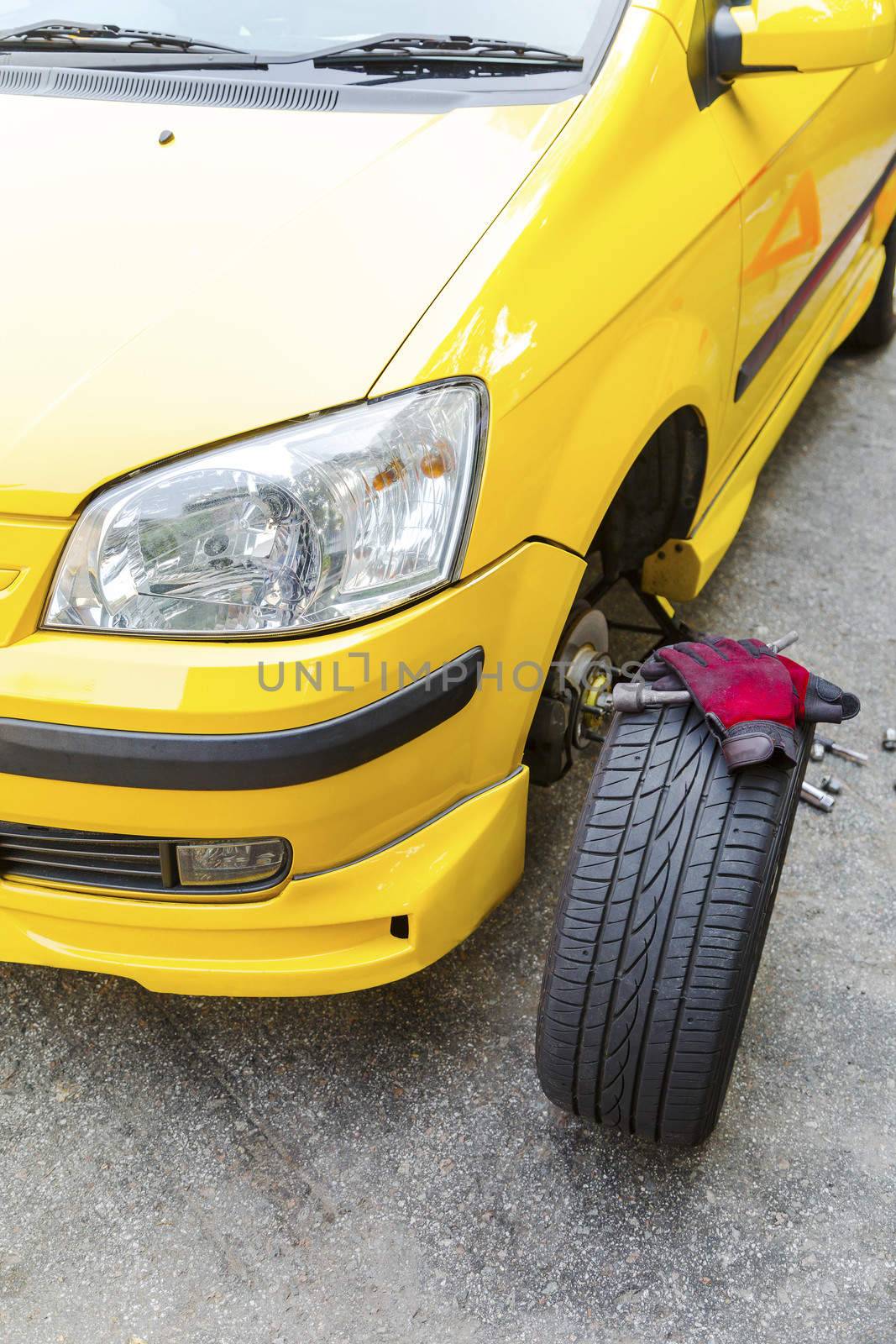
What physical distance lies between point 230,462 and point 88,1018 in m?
0.97

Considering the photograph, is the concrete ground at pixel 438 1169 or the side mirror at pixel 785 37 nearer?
the concrete ground at pixel 438 1169

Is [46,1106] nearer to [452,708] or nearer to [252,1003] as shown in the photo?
[252,1003]

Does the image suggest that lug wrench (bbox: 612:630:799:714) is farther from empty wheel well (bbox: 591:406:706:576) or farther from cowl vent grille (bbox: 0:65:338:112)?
cowl vent grille (bbox: 0:65:338:112)

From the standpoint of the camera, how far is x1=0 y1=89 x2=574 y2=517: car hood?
1.23 m

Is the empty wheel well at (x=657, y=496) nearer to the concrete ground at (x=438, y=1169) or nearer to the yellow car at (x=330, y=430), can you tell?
the yellow car at (x=330, y=430)

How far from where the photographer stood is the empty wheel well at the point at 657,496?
1.84 meters

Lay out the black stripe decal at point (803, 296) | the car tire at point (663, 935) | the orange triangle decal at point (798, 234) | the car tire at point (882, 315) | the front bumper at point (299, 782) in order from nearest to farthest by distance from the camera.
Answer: the front bumper at point (299, 782), the car tire at point (663, 935), the orange triangle decal at point (798, 234), the black stripe decal at point (803, 296), the car tire at point (882, 315)

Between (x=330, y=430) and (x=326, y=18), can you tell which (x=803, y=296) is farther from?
(x=330, y=430)

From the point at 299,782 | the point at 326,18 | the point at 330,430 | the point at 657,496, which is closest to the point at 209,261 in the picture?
the point at 330,430

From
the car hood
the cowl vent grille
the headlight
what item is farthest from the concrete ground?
the cowl vent grille

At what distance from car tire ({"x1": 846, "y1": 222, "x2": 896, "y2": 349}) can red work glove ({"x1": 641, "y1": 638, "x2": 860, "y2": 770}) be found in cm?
248

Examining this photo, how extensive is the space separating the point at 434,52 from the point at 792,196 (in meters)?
0.73

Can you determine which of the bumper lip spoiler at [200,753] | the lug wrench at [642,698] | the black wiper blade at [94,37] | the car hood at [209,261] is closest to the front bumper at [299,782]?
the bumper lip spoiler at [200,753]

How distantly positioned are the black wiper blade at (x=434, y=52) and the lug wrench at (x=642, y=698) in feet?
2.99
